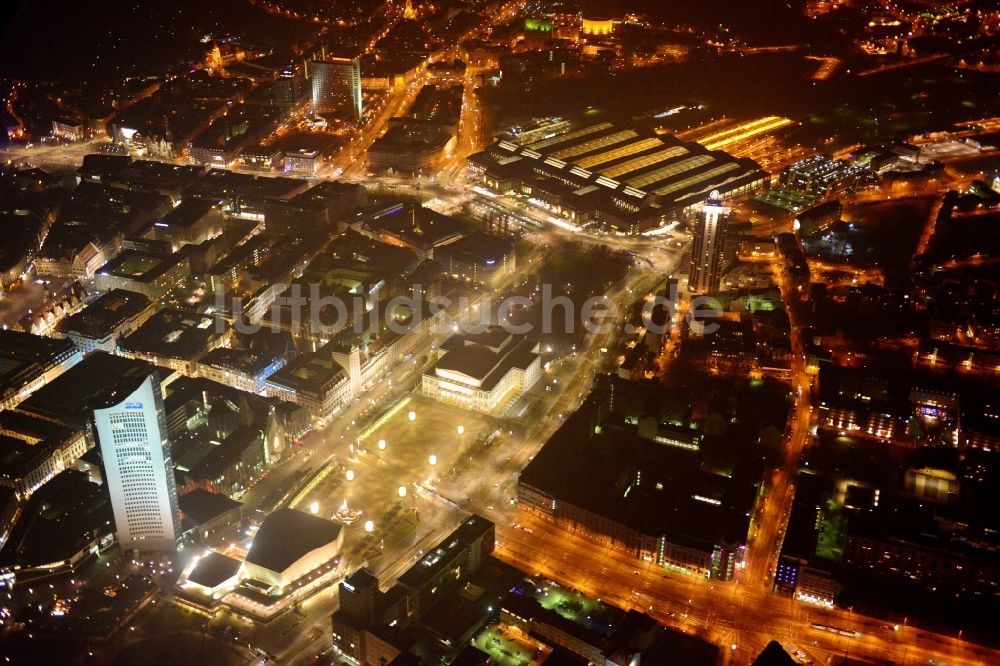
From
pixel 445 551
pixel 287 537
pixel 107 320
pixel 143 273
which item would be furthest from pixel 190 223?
pixel 445 551

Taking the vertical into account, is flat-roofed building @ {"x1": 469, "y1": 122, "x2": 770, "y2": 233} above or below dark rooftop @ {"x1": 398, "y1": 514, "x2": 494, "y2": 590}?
above

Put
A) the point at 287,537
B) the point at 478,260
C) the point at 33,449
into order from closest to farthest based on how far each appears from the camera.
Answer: the point at 287,537 → the point at 33,449 → the point at 478,260

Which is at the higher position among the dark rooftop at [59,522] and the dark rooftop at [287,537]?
the dark rooftop at [287,537]

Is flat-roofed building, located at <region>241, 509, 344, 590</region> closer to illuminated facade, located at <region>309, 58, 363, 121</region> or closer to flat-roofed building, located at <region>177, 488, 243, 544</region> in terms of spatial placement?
flat-roofed building, located at <region>177, 488, 243, 544</region>

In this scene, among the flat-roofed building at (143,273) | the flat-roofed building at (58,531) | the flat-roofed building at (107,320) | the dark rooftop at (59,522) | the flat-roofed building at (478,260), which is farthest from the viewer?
the flat-roofed building at (478,260)

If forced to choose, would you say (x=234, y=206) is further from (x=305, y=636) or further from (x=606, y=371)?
(x=305, y=636)

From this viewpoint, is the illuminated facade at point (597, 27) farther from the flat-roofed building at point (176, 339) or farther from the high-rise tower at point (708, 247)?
the flat-roofed building at point (176, 339)

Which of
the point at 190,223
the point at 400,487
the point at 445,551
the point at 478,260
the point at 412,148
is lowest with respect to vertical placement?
the point at 400,487

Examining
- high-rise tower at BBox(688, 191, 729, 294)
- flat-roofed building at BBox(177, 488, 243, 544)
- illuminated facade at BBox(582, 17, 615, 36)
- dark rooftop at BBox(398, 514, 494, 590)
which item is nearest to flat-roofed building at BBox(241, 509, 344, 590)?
flat-roofed building at BBox(177, 488, 243, 544)

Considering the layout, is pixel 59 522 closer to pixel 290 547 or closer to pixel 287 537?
pixel 287 537

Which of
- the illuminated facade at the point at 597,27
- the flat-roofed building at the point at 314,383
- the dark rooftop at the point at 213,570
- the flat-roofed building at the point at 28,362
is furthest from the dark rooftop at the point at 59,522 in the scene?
the illuminated facade at the point at 597,27
